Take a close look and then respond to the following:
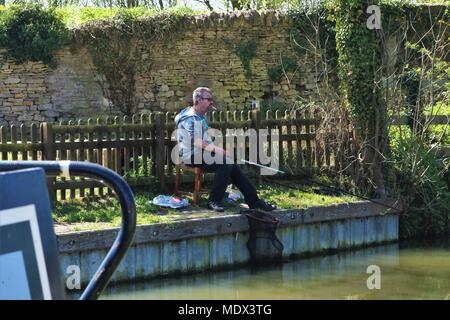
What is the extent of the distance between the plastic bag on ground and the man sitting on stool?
1.17ft

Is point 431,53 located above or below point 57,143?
above

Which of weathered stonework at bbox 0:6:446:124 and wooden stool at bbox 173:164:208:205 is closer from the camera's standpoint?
wooden stool at bbox 173:164:208:205

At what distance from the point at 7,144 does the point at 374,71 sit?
552 centimetres

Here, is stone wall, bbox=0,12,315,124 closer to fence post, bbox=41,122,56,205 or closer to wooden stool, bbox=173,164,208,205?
wooden stool, bbox=173,164,208,205

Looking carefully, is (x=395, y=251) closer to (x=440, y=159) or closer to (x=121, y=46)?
(x=440, y=159)

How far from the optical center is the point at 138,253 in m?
9.09

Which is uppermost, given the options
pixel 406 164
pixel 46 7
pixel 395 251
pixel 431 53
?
pixel 46 7

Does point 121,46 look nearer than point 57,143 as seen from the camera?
No

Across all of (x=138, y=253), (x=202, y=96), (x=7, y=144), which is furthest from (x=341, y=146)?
(x=7, y=144)

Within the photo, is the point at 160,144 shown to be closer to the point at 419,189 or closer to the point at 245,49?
the point at 419,189

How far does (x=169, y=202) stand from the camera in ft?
33.5

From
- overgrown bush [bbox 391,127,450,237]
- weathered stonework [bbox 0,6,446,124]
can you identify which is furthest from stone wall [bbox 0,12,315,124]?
overgrown bush [bbox 391,127,450,237]

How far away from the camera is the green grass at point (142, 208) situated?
9.32m

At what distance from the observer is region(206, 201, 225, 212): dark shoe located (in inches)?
401
